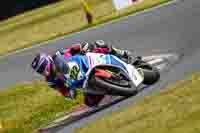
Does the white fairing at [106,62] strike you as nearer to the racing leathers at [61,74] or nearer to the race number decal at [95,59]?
the race number decal at [95,59]

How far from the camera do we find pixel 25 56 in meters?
21.7

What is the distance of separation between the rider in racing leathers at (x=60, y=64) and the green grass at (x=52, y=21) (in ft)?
34.8

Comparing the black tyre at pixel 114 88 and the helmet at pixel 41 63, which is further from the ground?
the helmet at pixel 41 63

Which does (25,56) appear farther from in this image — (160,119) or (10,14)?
(160,119)

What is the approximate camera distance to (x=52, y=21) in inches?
1122

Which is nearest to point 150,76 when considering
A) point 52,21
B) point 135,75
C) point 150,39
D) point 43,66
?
point 135,75

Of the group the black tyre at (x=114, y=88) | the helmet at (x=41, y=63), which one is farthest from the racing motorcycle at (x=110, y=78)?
the helmet at (x=41, y=63)

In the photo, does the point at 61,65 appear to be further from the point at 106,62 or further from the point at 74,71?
the point at 106,62

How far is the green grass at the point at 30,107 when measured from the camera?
1305 cm

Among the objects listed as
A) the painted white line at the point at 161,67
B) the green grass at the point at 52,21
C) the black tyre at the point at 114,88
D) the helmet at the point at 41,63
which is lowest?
the green grass at the point at 52,21

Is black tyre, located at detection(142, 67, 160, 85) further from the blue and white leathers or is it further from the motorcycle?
the blue and white leathers

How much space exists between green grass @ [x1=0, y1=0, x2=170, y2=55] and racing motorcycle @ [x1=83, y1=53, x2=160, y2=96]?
11.0 metres

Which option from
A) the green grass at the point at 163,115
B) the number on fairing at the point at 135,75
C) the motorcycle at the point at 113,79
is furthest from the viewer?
the number on fairing at the point at 135,75

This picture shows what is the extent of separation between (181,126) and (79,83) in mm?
3375
